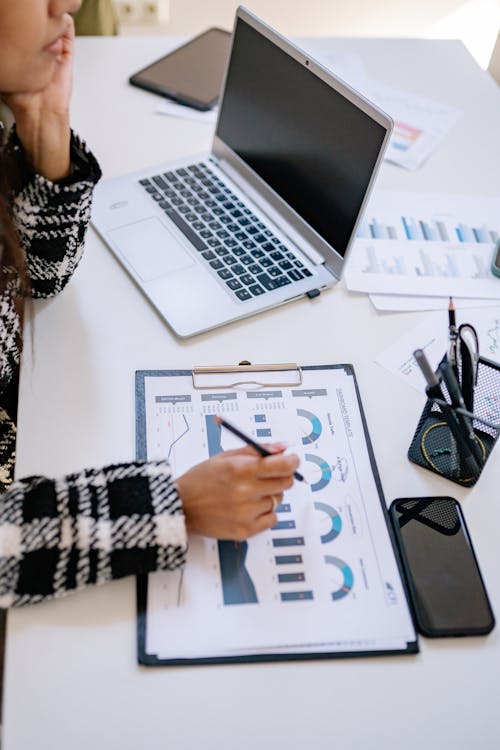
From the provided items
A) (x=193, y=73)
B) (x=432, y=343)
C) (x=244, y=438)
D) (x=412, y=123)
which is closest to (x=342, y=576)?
(x=244, y=438)

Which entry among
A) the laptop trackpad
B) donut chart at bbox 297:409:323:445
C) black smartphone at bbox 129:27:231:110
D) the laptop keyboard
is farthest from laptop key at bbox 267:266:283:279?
black smartphone at bbox 129:27:231:110

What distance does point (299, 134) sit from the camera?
95cm

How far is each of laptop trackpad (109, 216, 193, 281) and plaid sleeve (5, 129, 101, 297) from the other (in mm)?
83

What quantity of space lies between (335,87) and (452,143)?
0.43m

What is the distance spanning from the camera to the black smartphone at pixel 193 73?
1257 mm

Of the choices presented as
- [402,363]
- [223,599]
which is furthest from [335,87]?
[223,599]

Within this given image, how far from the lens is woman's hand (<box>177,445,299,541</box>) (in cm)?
67

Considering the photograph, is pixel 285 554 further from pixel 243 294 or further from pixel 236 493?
pixel 243 294

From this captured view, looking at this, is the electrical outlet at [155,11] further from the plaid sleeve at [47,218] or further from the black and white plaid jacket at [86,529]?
the black and white plaid jacket at [86,529]

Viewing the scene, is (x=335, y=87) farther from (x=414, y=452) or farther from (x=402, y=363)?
(x=414, y=452)

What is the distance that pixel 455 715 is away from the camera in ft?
1.98

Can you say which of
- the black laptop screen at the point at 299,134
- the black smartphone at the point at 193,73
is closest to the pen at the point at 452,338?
the black laptop screen at the point at 299,134

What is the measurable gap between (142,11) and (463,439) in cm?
199

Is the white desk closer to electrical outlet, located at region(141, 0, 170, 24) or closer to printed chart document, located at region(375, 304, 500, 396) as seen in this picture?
printed chart document, located at region(375, 304, 500, 396)
